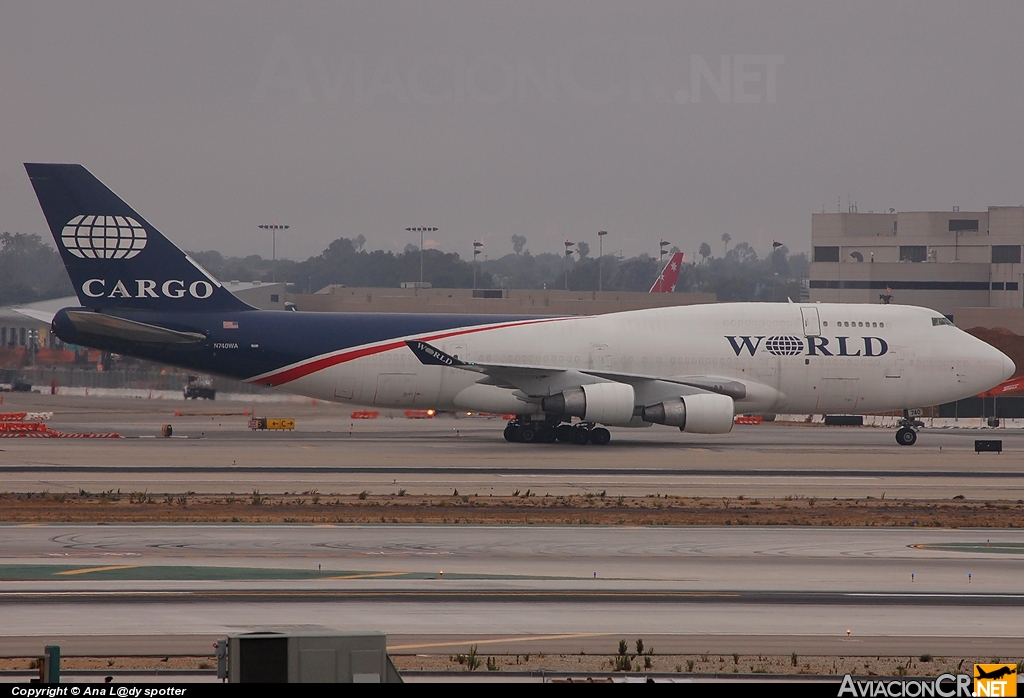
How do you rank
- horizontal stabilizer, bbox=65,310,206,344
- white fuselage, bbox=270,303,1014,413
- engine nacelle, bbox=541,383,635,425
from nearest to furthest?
engine nacelle, bbox=541,383,635,425, horizontal stabilizer, bbox=65,310,206,344, white fuselage, bbox=270,303,1014,413

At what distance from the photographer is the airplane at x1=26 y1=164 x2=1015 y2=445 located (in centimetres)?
3856

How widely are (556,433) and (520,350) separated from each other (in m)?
3.35

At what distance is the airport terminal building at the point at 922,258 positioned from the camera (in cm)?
10456

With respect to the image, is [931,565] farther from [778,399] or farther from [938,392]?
[938,392]

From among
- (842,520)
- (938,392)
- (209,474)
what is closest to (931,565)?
(842,520)

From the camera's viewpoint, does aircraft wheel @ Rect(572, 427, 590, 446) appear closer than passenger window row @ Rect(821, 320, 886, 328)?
Yes

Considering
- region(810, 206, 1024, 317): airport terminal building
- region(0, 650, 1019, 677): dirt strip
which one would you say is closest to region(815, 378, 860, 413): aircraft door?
region(0, 650, 1019, 677): dirt strip

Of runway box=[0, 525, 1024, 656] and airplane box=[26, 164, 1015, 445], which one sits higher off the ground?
airplane box=[26, 164, 1015, 445]

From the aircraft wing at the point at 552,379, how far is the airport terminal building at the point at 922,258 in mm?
61199

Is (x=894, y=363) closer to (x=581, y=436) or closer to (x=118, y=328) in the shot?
(x=581, y=436)

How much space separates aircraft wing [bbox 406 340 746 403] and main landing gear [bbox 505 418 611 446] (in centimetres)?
169

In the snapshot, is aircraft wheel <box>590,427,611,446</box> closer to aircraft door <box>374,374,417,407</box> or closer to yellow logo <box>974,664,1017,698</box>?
aircraft door <box>374,374,417,407</box>

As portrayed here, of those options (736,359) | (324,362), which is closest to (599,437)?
(736,359)

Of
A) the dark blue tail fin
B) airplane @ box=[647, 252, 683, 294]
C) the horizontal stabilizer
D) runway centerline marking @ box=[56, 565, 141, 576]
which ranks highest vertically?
airplane @ box=[647, 252, 683, 294]
